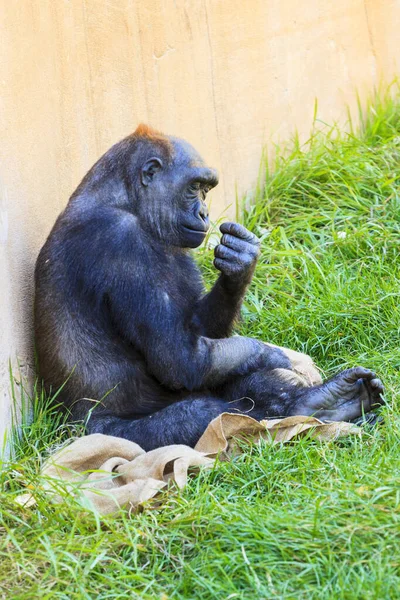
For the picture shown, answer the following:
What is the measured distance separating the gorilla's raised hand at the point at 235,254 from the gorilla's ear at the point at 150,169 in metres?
0.38

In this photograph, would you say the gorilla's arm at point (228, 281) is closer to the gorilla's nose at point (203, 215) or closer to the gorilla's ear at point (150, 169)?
the gorilla's nose at point (203, 215)

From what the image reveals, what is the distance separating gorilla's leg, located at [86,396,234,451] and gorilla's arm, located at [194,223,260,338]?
1.52 feet

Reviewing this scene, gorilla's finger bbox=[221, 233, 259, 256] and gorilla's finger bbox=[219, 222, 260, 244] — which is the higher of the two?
gorilla's finger bbox=[219, 222, 260, 244]

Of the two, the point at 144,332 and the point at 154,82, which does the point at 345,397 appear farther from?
the point at 154,82

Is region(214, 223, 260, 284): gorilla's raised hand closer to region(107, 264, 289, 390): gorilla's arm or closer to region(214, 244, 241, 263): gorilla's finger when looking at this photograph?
region(214, 244, 241, 263): gorilla's finger

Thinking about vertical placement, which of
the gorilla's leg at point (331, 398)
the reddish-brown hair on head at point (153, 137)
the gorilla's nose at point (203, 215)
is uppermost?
the reddish-brown hair on head at point (153, 137)

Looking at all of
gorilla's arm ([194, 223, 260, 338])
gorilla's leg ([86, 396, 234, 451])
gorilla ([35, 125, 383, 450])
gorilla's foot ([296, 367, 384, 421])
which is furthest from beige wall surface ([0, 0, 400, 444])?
gorilla's foot ([296, 367, 384, 421])

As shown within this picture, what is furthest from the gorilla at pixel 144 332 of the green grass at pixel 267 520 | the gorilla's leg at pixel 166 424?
the green grass at pixel 267 520

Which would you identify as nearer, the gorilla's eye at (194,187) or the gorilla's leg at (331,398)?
the gorilla's leg at (331,398)

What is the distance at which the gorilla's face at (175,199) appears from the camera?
13.6ft

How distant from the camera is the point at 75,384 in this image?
3.91 metres

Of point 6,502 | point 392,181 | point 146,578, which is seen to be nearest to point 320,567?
point 146,578

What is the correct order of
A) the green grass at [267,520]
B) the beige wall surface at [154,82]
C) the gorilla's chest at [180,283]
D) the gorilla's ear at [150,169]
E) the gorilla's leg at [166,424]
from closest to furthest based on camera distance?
the green grass at [267,520] < the gorilla's leg at [166,424] < the gorilla's chest at [180,283] < the beige wall surface at [154,82] < the gorilla's ear at [150,169]

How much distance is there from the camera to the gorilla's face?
4.16 m
